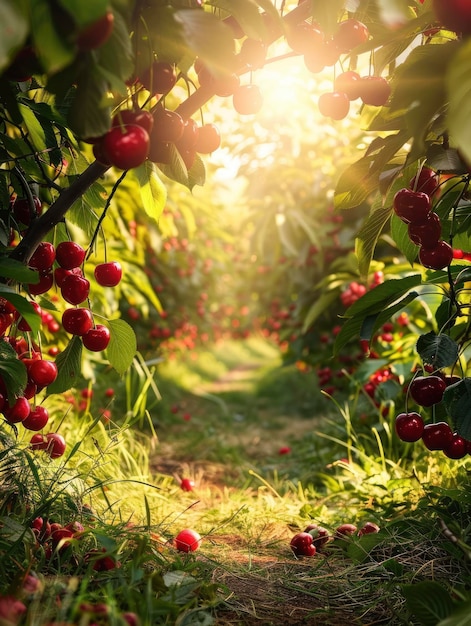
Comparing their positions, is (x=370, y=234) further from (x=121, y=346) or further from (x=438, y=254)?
(x=121, y=346)

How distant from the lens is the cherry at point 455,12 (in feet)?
2.58

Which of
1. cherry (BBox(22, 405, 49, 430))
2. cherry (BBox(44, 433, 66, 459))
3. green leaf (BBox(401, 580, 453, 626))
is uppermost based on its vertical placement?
cherry (BBox(22, 405, 49, 430))

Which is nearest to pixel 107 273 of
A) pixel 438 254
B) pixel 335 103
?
pixel 335 103

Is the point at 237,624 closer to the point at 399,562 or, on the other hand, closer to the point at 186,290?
the point at 399,562

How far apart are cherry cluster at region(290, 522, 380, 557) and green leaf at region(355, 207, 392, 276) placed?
→ 696 mm

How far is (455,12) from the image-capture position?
0.79 m

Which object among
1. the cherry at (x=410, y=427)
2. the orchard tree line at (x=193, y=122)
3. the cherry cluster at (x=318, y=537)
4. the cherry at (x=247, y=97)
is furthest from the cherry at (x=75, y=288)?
the cherry cluster at (x=318, y=537)

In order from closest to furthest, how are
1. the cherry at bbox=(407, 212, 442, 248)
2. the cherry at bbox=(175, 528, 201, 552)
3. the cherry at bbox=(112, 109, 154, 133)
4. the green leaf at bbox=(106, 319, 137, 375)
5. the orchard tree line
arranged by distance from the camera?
the orchard tree line → the cherry at bbox=(112, 109, 154, 133) → the cherry at bbox=(407, 212, 442, 248) → the green leaf at bbox=(106, 319, 137, 375) → the cherry at bbox=(175, 528, 201, 552)

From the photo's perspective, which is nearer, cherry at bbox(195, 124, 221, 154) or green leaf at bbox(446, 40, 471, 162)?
green leaf at bbox(446, 40, 471, 162)

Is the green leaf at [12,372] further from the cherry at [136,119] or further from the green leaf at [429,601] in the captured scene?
the green leaf at [429,601]

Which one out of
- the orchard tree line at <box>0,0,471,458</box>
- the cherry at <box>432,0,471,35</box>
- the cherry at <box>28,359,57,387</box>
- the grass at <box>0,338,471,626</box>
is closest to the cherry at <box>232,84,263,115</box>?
the orchard tree line at <box>0,0,471,458</box>

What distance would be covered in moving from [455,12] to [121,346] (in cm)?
85

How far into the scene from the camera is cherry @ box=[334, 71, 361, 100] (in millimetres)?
1081

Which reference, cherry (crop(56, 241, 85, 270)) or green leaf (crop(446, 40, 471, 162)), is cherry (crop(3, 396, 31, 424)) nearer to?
cherry (crop(56, 241, 85, 270))
